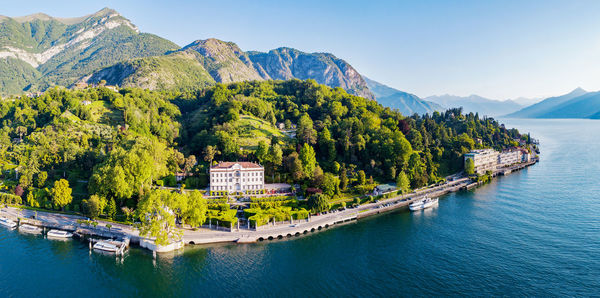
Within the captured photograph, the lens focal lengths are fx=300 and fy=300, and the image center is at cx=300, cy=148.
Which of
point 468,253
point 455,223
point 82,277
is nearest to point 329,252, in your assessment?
point 468,253

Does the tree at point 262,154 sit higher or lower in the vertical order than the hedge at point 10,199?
higher

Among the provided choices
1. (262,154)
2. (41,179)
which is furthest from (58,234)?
(262,154)

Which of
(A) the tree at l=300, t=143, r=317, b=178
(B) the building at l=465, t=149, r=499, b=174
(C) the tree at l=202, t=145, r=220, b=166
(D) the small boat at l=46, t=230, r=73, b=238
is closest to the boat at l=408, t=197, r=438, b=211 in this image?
(A) the tree at l=300, t=143, r=317, b=178

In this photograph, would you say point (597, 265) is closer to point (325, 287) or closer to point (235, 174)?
point (325, 287)

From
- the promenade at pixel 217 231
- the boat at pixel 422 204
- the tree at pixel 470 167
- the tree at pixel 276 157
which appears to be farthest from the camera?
the tree at pixel 470 167

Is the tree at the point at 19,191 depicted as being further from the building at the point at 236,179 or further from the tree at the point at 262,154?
the tree at the point at 262,154

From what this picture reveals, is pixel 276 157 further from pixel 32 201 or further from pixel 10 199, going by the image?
pixel 10 199

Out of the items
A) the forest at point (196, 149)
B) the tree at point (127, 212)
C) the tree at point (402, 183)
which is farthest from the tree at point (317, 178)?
the tree at point (127, 212)
